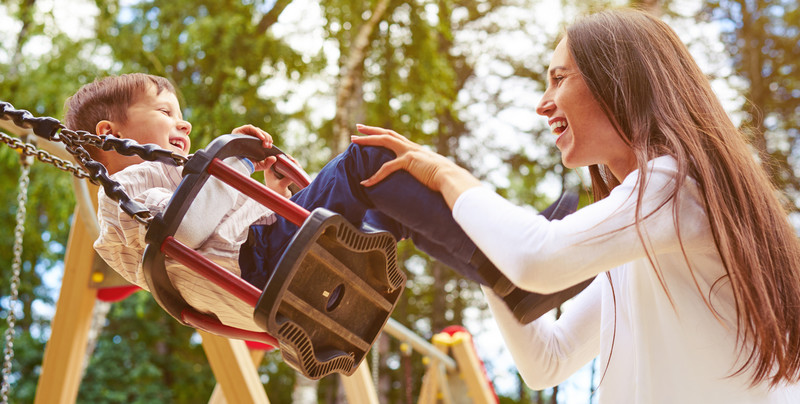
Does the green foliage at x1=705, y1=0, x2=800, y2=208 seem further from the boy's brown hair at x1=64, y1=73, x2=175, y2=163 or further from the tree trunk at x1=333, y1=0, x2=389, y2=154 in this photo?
the boy's brown hair at x1=64, y1=73, x2=175, y2=163

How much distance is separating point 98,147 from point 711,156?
1.17 m

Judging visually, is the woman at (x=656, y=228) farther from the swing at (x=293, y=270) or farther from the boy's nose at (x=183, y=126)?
the boy's nose at (x=183, y=126)

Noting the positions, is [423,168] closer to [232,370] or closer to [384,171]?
[384,171]

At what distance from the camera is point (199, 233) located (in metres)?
1.42

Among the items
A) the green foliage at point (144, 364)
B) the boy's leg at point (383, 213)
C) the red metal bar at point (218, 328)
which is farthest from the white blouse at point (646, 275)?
the green foliage at point (144, 364)

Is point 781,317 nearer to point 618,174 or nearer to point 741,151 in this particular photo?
point 741,151

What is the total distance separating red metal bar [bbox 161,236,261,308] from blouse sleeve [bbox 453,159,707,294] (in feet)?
1.33

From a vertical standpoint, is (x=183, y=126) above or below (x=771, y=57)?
→ above

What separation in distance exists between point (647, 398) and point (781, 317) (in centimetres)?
26

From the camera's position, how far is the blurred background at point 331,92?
7070 mm

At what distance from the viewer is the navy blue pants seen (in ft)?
4.32

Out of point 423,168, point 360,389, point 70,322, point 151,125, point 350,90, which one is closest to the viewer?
point 423,168

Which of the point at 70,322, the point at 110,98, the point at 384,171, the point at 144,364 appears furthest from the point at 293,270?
the point at 144,364

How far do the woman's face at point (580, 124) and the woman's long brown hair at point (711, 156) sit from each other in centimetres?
2
